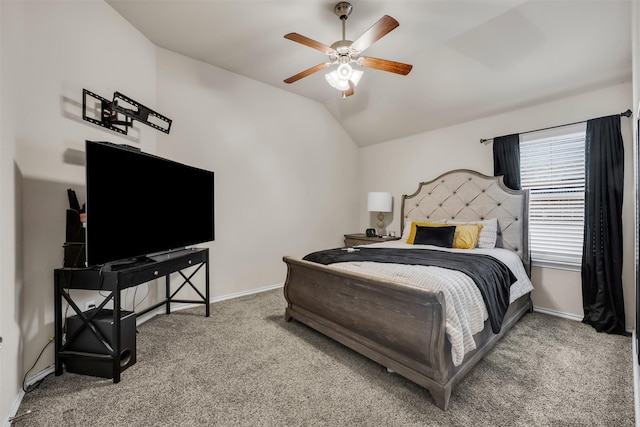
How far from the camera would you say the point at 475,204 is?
3.51 metres

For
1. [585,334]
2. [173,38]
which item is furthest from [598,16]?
[173,38]

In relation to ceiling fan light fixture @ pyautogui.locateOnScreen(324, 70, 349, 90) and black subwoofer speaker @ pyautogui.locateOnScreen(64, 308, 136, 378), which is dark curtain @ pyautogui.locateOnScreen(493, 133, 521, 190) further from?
black subwoofer speaker @ pyautogui.locateOnScreen(64, 308, 136, 378)

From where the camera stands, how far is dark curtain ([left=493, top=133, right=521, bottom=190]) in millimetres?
3227

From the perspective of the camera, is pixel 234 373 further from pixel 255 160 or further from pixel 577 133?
pixel 577 133

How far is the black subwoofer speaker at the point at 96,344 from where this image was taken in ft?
6.05

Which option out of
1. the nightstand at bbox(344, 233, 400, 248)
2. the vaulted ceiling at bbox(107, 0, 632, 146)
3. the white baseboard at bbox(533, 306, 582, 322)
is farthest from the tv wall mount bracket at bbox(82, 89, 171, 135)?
the white baseboard at bbox(533, 306, 582, 322)

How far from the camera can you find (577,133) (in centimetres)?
285

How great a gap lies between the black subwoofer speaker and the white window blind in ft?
13.1

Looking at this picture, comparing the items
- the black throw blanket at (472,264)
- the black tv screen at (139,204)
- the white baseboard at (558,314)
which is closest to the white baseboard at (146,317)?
the black tv screen at (139,204)

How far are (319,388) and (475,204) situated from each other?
115 inches

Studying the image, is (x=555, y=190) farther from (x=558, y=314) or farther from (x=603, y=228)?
(x=558, y=314)

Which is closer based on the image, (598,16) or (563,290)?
(598,16)

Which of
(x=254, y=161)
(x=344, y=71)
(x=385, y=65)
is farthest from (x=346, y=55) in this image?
(x=254, y=161)

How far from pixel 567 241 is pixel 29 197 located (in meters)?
4.69
